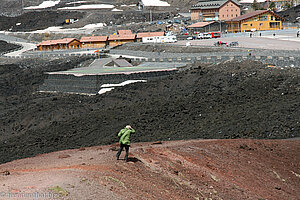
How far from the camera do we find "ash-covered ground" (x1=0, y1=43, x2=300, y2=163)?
27.0 metres

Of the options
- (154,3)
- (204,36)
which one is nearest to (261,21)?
(204,36)

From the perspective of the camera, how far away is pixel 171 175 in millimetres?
14859

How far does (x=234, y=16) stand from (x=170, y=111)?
77.8m

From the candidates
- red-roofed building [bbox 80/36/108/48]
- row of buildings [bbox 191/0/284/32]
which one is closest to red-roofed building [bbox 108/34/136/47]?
red-roofed building [bbox 80/36/108/48]

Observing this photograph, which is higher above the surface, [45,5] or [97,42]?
[45,5]

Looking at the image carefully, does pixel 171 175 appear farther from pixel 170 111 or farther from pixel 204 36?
pixel 204 36

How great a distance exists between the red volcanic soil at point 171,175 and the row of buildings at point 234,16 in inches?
2602

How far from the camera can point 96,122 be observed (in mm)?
32375

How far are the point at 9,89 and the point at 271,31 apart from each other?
1692 inches

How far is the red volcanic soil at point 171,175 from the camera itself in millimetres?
12227

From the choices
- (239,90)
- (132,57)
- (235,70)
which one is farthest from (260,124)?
(132,57)

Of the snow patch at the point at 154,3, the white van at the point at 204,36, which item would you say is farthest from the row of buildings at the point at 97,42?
the snow patch at the point at 154,3

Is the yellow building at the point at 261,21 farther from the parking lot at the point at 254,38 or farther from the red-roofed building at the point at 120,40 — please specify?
the red-roofed building at the point at 120,40

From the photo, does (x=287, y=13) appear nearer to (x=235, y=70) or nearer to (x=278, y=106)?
(x=235, y=70)
